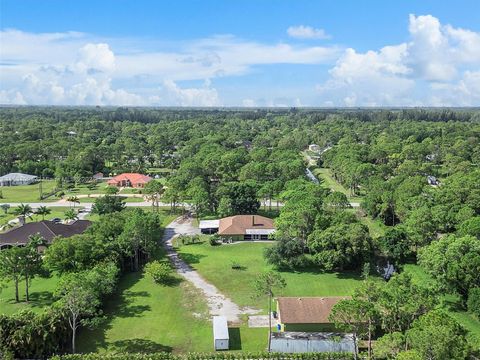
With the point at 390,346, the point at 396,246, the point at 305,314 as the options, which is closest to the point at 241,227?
the point at 396,246

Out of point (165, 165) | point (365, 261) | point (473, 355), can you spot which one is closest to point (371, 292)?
point (473, 355)

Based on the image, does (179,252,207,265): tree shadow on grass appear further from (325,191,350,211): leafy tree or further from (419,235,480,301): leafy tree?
(419,235,480,301): leafy tree

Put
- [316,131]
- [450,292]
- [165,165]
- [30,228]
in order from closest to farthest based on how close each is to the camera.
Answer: [450,292] < [30,228] < [165,165] < [316,131]

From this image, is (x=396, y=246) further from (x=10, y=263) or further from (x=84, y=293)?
(x=10, y=263)

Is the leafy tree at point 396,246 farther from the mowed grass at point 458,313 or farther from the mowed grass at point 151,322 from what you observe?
the mowed grass at point 151,322

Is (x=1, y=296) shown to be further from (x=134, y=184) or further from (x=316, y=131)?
(x=316, y=131)
